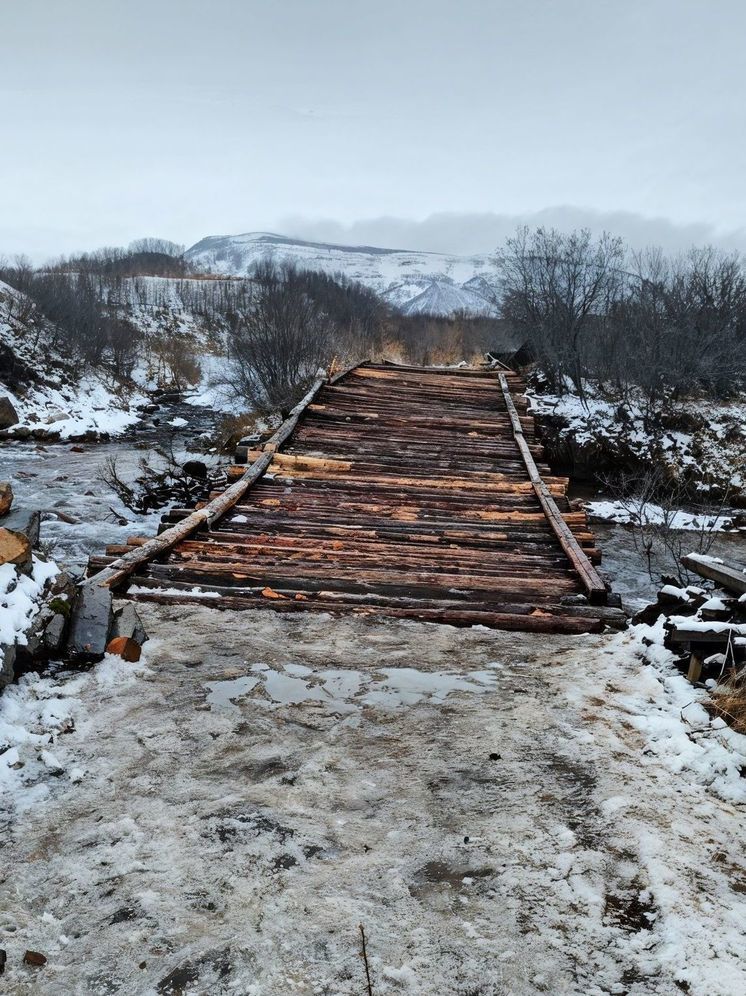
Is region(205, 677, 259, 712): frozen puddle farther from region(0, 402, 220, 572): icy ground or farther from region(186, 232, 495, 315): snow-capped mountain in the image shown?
region(186, 232, 495, 315): snow-capped mountain

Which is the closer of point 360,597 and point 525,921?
point 525,921

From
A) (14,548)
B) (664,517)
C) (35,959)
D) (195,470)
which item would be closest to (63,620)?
(14,548)

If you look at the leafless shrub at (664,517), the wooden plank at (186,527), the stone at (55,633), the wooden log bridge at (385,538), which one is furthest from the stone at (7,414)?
the stone at (55,633)

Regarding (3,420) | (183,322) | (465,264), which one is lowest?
(3,420)

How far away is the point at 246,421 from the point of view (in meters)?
18.4

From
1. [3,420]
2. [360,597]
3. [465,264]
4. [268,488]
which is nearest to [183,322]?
[3,420]

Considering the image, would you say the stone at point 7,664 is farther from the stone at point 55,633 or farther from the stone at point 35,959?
the stone at point 35,959

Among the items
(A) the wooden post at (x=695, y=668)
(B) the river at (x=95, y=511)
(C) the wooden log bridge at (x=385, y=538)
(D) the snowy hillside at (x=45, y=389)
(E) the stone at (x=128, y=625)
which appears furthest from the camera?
(D) the snowy hillside at (x=45, y=389)

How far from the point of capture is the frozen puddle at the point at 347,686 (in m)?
3.01

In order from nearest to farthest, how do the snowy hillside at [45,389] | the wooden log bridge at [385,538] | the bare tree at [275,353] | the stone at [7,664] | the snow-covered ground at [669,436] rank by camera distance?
the stone at [7,664] → the wooden log bridge at [385,538] → the snow-covered ground at [669,436] → the bare tree at [275,353] → the snowy hillside at [45,389]

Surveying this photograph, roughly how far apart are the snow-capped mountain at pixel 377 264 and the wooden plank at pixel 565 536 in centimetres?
9389

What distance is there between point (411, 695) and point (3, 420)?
19085 mm

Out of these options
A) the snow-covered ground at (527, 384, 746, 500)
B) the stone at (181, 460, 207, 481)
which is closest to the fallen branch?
the stone at (181, 460, 207, 481)

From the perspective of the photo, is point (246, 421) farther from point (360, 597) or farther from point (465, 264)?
point (465, 264)
